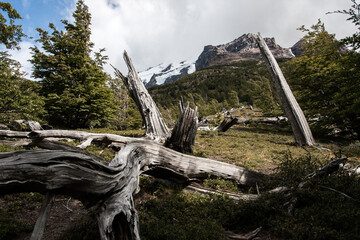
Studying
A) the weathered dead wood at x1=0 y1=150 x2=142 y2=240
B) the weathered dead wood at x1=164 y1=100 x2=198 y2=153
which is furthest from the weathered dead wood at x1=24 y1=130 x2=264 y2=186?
the weathered dead wood at x1=0 y1=150 x2=142 y2=240

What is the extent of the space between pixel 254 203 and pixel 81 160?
12.6ft

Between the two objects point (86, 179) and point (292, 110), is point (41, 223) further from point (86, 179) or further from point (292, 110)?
point (292, 110)

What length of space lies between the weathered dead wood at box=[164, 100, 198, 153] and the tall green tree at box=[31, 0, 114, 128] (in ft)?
32.3

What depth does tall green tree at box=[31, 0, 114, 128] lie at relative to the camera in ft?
47.0

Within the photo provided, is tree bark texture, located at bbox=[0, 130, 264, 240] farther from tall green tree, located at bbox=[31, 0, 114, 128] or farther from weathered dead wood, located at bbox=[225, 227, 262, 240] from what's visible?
tall green tree, located at bbox=[31, 0, 114, 128]

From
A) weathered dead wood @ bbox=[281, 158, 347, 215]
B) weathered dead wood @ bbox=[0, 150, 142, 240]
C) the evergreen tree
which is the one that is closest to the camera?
weathered dead wood @ bbox=[0, 150, 142, 240]

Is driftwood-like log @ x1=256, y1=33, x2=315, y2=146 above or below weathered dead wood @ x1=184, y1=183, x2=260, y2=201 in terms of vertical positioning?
above

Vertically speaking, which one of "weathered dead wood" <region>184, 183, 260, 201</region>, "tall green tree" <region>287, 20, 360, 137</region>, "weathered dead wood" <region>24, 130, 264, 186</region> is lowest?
"weathered dead wood" <region>184, 183, 260, 201</region>

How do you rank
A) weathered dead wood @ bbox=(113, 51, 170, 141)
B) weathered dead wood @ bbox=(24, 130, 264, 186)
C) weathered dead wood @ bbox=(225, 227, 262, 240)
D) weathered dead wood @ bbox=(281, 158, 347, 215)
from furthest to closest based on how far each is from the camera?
weathered dead wood @ bbox=(113, 51, 170, 141)
weathered dead wood @ bbox=(24, 130, 264, 186)
weathered dead wood @ bbox=(281, 158, 347, 215)
weathered dead wood @ bbox=(225, 227, 262, 240)

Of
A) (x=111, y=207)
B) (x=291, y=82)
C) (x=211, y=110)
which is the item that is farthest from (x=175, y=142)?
(x=211, y=110)

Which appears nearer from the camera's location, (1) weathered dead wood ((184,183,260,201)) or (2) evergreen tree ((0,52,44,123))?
(1) weathered dead wood ((184,183,260,201))

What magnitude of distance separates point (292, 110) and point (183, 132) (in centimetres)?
884

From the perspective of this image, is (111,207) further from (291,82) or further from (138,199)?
(291,82)

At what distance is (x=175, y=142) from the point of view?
676cm
